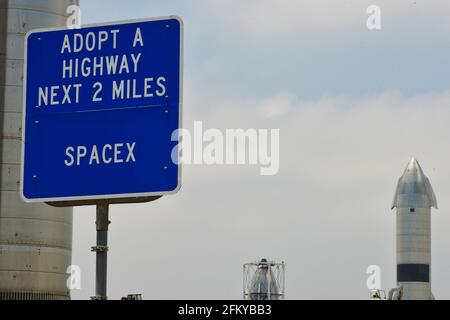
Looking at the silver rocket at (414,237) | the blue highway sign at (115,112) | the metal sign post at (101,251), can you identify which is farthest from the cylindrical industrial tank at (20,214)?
the silver rocket at (414,237)

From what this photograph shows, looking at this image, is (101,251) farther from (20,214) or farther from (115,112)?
(20,214)

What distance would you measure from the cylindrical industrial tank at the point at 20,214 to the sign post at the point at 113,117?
44.7 metres

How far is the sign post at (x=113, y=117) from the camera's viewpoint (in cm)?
1223

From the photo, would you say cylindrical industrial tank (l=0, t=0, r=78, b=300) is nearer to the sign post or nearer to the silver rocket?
the sign post

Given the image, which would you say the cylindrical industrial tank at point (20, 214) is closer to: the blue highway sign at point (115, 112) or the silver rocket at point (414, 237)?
the blue highway sign at point (115, 112)

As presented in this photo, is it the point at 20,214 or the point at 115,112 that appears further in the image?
the point at 20,214

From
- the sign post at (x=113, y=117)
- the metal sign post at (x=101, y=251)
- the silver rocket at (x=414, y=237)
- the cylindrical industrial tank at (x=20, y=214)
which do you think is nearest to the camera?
the metal sign post at (x=101, y=251)

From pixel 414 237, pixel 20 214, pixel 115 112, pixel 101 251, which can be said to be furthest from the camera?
pixel 414 237

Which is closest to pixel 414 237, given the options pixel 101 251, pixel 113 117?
pixel 113 117

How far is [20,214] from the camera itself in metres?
56.8

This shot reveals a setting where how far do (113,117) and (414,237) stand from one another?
16450 cm

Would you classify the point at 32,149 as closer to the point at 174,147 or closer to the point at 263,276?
the point at 174,147

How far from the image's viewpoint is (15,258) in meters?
57.1

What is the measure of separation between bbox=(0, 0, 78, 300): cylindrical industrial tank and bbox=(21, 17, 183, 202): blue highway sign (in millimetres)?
44683
